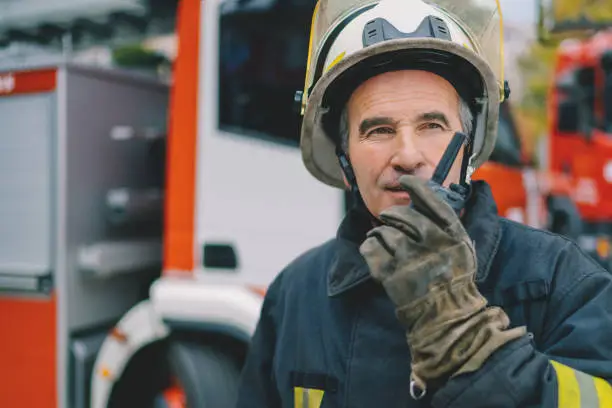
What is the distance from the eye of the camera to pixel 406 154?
3.84ft

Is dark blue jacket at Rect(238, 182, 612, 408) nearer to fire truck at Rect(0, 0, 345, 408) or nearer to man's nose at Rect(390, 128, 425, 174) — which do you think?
man's nose at Rect(390, 128, 425, 174)

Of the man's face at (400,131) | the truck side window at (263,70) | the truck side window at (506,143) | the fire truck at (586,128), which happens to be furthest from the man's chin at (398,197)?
the fire truck at (586,128)

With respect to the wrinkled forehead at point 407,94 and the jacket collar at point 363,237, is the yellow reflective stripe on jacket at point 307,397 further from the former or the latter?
the wrinkled forehead at point 407,94

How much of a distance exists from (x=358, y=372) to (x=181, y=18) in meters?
1.83

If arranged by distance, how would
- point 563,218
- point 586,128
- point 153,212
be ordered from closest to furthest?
1. point 153,212
2. point 563,218
3. point 586,128

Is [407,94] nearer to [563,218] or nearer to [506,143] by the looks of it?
[506,143]

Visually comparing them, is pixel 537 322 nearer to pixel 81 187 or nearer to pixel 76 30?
pixel 81 187

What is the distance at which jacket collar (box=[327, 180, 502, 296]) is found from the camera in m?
1.19

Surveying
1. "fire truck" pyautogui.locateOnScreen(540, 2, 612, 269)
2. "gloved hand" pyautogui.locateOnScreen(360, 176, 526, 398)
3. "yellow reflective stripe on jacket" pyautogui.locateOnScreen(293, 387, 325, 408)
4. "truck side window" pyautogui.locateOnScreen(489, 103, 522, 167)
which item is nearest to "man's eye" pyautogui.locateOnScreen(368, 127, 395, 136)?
"gloved hand" pyautogui.locateOnScreen(360, 176, 526, 398)

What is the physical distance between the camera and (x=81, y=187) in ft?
8.92

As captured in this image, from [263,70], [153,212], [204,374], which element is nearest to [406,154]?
[263,70]

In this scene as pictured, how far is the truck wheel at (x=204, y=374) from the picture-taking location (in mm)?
2393

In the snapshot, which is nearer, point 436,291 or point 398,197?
point 436,291

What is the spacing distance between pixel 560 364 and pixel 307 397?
1.68 ft
